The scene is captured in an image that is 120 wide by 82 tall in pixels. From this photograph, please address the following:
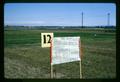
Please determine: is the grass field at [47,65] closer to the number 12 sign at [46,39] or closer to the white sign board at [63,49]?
the number 12 sign at [46,39]

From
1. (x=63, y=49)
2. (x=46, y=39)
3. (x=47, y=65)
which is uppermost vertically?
(x=46, y=39)

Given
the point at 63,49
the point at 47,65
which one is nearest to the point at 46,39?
the point at 63,49

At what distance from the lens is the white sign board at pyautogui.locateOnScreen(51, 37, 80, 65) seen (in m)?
3.05

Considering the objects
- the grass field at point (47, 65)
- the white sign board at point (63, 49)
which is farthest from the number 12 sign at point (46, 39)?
the grass field at point (47, 65)

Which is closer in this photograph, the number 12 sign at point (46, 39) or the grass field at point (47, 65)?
the number 12 sign at point (46, 39)

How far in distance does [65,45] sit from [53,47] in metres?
0.18

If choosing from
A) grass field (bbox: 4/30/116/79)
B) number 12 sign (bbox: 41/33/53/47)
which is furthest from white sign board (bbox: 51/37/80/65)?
grass field (bbox: 4/30/116/79)

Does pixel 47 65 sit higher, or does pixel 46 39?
pixel 46 39

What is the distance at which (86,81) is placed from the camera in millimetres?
2607

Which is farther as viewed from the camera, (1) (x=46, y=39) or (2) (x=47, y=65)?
(2) (x=47, y=65)

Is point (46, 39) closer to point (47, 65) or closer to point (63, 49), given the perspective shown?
point (63, 49)

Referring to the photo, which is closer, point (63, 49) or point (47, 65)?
point (63, 49)

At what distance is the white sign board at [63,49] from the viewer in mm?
3047

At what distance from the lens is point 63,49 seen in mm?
3023
